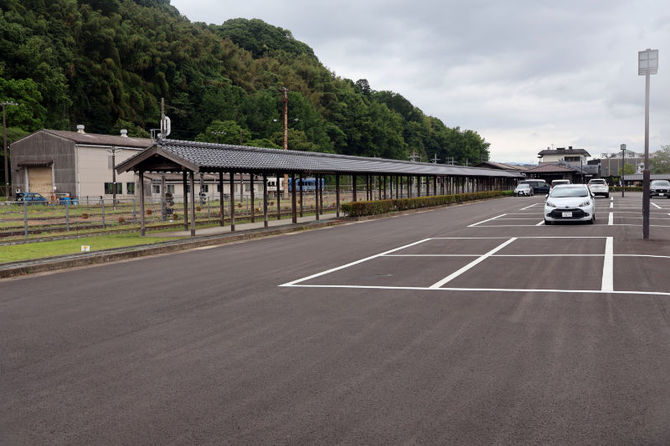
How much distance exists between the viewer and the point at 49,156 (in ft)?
168

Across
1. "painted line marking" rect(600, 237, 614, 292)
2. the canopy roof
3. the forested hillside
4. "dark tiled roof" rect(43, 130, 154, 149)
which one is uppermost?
the forested hillside

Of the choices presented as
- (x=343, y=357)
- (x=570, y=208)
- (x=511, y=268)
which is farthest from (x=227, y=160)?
(x=343, y=357)

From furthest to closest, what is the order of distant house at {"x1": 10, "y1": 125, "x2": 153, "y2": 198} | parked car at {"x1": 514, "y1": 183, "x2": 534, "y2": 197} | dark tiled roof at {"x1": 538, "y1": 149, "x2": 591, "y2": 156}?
dark tiled roof at {"x1": 538, "y1": 149, "x2": 591, "y2": 156}
parked car at {"x1": 514, "y1": 183, "x2": 534, "y2": 197}
distant house at {"x1": 10, "y1": 125, "x2": 153, "y2": 198}

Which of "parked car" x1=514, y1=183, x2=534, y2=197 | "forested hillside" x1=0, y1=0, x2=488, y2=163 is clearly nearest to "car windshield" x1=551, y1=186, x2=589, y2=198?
"parked car" x1=514, y1=183, x2=534, y2=197

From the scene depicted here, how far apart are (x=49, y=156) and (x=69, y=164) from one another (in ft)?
8.91

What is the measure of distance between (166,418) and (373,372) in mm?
1857

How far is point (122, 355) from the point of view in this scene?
5555 millimetres

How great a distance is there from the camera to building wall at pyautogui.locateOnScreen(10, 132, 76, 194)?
50188mm

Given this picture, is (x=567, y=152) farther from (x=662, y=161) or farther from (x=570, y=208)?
(x=570, y=208)

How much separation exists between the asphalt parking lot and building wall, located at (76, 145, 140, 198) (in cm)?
4348

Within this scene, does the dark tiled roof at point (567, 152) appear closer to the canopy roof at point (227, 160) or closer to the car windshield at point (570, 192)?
the canopy roof at point (227, 160)

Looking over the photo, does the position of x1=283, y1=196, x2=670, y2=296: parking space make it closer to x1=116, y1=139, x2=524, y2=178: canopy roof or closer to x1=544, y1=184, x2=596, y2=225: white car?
x1=544, y1=184, x2=596, y2=225: white car

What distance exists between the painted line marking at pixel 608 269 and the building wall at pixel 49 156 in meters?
48.2

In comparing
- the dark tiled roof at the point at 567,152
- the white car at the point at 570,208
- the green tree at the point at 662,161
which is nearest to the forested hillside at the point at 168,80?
the dark tiled roof at the point at 567,152
